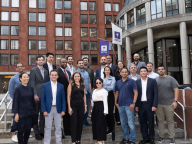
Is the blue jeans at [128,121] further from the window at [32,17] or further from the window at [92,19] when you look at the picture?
the window at [32,17]

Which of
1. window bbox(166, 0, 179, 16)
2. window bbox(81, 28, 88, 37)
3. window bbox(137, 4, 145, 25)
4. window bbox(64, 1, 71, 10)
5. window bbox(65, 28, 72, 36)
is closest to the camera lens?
window bbox(166, 0, 179, 16)

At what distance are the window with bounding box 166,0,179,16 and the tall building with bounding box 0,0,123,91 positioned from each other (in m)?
20.3

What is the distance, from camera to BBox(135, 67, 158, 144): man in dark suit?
5543mm

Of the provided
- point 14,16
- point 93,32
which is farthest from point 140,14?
point 14,16

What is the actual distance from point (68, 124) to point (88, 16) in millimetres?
39386

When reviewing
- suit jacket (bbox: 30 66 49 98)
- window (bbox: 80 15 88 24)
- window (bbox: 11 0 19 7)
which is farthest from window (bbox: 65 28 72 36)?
suit jacket (bbox: 30 66 49 98)

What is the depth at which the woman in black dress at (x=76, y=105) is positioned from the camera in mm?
5227

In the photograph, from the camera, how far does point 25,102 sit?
4.81 meters

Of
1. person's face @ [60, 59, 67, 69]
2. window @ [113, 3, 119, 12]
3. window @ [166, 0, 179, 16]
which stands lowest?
person's face @ [60, 59, 67, 69]

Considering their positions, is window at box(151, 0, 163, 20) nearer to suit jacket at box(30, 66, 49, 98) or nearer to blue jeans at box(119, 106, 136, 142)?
blue jeans at box(119, 106, 136, 142)

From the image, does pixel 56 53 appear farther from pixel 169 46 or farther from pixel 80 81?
pixel 80 81

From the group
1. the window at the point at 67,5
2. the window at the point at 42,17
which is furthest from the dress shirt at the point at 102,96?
the window at the point at 67,5

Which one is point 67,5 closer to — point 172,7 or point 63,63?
point 172,7

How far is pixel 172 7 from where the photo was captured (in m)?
22.3
